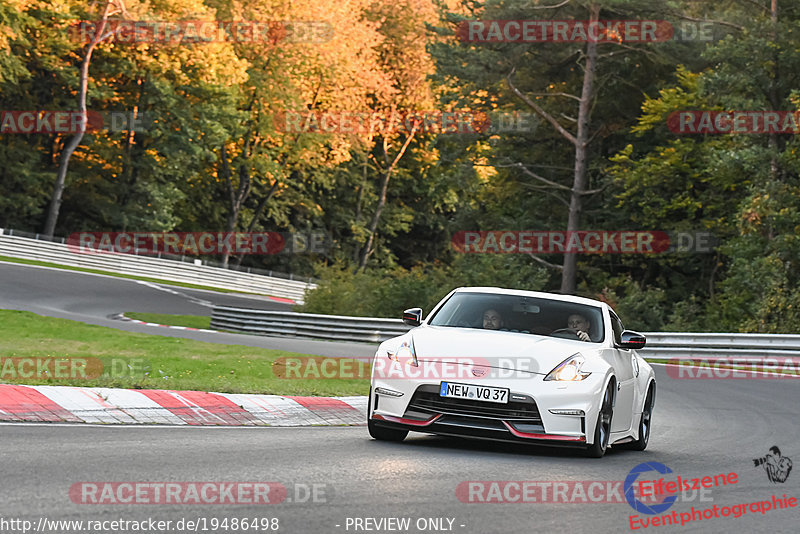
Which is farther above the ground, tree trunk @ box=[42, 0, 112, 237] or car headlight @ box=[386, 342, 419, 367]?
tree trunk @ box=[42, 0, 112, 237]

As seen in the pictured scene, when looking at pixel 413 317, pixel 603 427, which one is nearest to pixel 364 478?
pixel 603 427

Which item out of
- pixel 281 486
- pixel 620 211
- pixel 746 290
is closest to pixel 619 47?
pixel 620 211

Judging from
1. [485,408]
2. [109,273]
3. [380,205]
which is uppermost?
[380,205]

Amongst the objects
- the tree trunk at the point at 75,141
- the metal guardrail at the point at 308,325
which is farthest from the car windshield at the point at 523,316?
the tree trunk at the point at 75,141

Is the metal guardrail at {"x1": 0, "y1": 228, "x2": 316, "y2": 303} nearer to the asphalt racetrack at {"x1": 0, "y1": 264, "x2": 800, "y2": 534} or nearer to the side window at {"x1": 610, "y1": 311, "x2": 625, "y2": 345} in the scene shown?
the side window at {"x1": 610, "y1": 311, "x2": 625, "y2": 345}

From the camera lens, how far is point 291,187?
7344 cm

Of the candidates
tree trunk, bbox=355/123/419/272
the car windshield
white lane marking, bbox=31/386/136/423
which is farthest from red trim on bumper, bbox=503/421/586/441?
tree trunk, bbox=355/123/419/272

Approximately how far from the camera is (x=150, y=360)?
17656mm

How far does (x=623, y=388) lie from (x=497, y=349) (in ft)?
4.98

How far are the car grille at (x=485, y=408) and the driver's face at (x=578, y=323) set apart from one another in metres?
1.72

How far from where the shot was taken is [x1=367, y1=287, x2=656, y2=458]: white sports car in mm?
9688

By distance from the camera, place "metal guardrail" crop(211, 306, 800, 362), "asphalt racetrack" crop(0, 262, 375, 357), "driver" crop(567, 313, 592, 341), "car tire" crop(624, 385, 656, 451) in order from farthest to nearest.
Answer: "asphalt racetrack" crop(0, 262, 375, 357) < "metal guardrail" crop(211, 306, 800, 362) < "car tire" crop(624, 385, 656, 451) < "driver" crop(567, 313, 592, 341)

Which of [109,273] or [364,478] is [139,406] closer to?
[364,478]

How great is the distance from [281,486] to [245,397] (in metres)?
5.39
